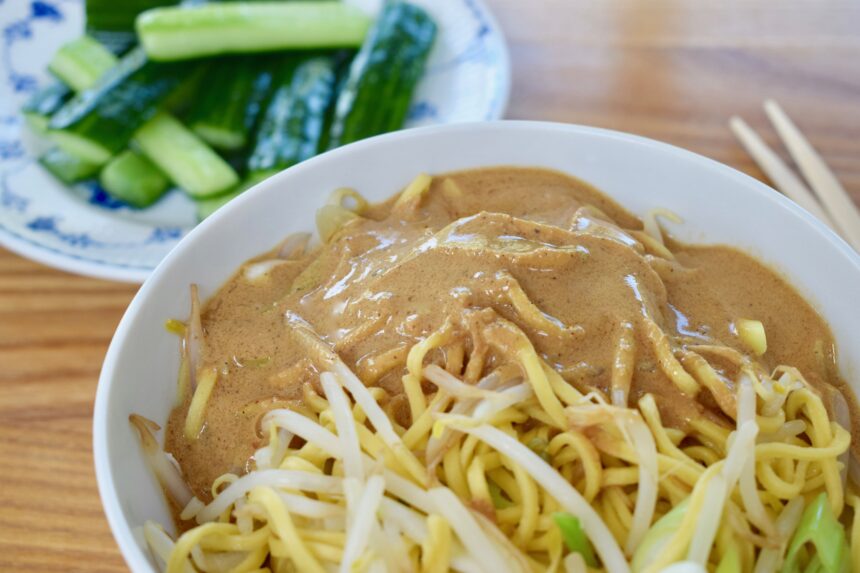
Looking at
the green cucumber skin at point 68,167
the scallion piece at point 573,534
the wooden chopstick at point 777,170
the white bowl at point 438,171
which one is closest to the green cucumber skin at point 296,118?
the green cucumber skin at point 68,167

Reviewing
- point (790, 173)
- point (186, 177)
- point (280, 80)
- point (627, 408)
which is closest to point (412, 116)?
point (280, 80)

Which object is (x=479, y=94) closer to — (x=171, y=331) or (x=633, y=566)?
(x=171, y=331)

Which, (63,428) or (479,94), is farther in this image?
(479,94)

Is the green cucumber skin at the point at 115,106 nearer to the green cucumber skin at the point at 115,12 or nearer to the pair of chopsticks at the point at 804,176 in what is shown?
the green cucumber skin at the point at 115,12

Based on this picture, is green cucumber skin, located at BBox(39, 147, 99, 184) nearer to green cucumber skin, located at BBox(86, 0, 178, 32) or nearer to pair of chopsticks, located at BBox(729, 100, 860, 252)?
green cucumber skin, located at BBox(86, 0, 178, 32)

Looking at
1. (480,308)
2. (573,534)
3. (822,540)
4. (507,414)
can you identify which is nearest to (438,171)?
(480,308)

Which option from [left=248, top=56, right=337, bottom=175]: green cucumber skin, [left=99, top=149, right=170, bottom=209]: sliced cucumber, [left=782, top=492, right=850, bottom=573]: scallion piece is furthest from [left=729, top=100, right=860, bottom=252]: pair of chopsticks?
[left=99, top=149, right=170, bottom=209]: sliced cucumber
